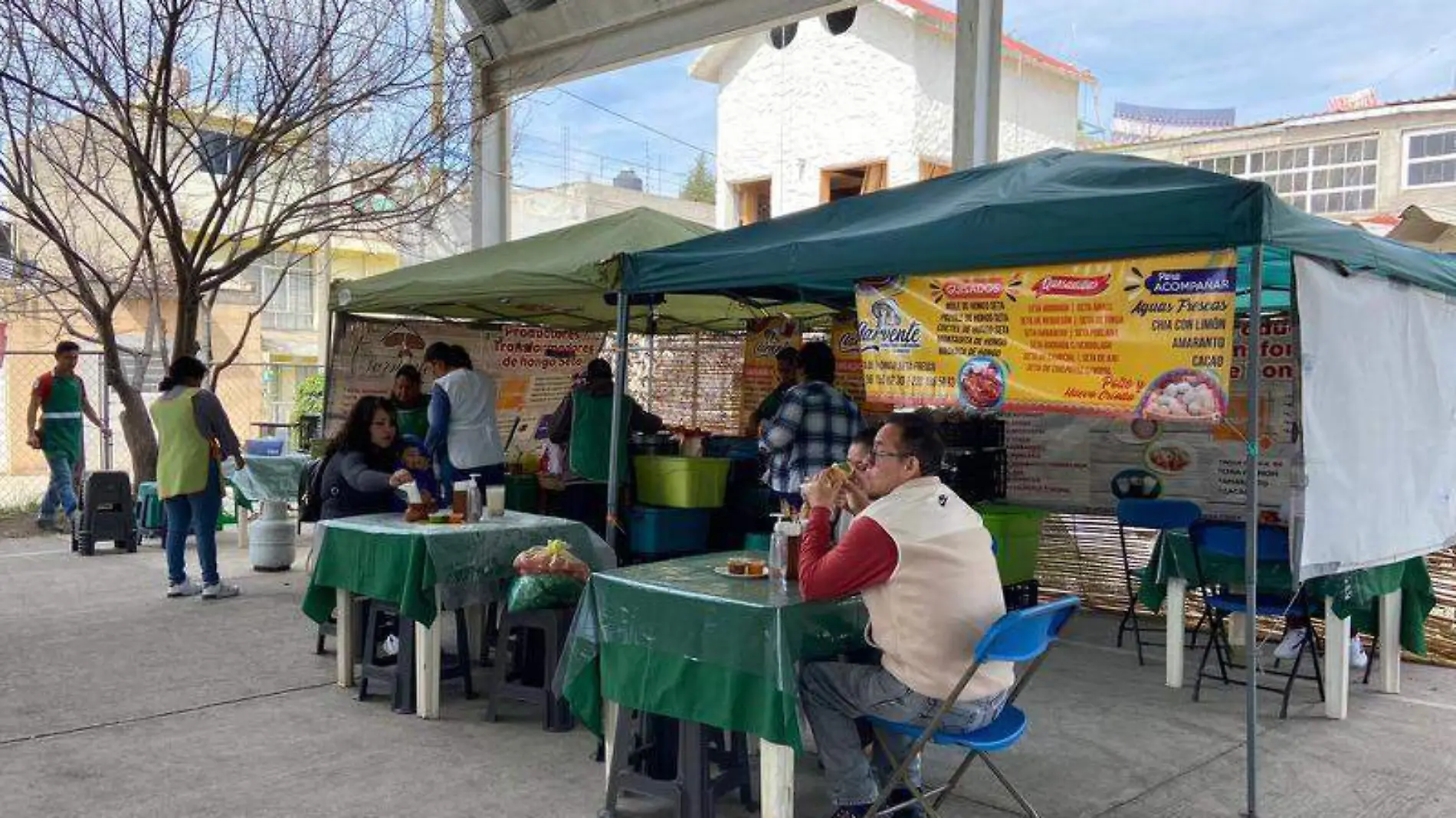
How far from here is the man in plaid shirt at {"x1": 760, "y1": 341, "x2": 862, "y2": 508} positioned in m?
5.79

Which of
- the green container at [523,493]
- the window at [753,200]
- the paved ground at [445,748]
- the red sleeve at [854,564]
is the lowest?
the paved ground at [445,748]

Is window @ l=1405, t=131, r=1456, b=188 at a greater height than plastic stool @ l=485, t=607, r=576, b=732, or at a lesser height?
greater

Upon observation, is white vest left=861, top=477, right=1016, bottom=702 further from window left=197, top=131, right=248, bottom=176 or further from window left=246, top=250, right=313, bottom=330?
window left=246, top=250, right=313, bottom=330

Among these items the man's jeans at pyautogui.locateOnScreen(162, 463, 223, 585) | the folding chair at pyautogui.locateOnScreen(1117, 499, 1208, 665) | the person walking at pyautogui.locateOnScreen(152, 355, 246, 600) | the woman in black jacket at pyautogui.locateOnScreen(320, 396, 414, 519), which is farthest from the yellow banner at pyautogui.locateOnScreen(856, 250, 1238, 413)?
the man's jeans at pyautogui.locateOnScreen(162, 463, 223, 585)

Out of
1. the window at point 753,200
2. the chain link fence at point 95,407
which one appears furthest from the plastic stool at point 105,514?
the window at point 753,200

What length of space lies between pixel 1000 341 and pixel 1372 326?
1501 millimetres

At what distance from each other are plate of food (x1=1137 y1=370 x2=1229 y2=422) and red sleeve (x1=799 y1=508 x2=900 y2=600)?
141 cm

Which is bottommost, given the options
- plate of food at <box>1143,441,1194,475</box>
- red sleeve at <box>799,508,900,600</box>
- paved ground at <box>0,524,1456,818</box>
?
paved ground at <box>0,524,1456,818</box>

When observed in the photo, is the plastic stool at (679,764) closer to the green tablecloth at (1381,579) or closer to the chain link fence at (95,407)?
the green tablecloth at (1381,579)

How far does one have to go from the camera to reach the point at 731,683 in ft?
10.6

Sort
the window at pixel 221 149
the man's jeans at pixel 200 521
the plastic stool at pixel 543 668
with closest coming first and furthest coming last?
1. the plastic stool at pixel 543 668
2. the man's jeans at pixel 200 521
3. the window at pixel 221 149

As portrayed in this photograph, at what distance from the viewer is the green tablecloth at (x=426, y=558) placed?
460 centimetres

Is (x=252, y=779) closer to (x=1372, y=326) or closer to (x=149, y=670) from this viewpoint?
(x=149, y=670)

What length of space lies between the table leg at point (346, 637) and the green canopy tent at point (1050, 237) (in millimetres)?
1749
